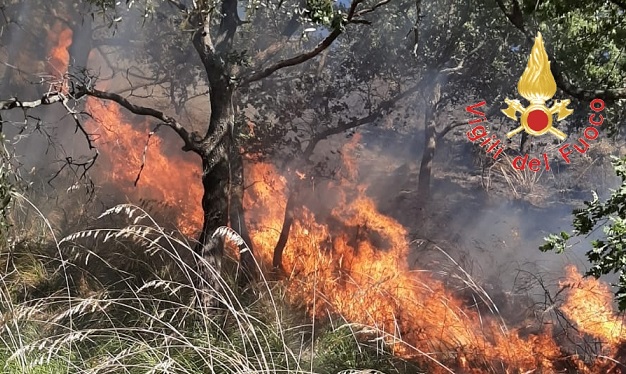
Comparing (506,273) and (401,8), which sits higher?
(401,8)

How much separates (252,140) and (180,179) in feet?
10.1

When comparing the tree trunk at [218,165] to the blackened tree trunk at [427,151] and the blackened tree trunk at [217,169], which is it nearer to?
the blackened tree trunk at [217,169]

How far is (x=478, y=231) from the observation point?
18.2 m

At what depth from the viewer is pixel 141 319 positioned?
529 centimetres

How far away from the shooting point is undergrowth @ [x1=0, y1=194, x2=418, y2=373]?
3396mm

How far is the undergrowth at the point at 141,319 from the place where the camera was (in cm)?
340

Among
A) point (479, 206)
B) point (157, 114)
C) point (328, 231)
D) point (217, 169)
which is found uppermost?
point (157, 114)

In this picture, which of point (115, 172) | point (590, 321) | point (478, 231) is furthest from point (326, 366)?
point (478, 231)

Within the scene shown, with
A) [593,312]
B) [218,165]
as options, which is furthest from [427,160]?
[218,165]

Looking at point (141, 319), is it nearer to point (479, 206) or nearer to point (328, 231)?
point (328, 231)

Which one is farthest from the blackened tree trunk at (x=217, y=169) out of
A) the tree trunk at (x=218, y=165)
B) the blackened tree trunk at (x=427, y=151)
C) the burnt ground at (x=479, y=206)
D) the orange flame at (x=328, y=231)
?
the blackened tree trunk at (x=427, y=151)

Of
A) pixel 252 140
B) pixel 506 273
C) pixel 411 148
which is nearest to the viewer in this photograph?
pixel 252 140

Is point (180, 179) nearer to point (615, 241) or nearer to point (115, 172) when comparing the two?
point (115, 172)

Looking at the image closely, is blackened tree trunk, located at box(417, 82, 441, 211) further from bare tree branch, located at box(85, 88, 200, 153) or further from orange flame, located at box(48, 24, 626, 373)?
bare tree branch, located at box(85, 88, 200, 153)
